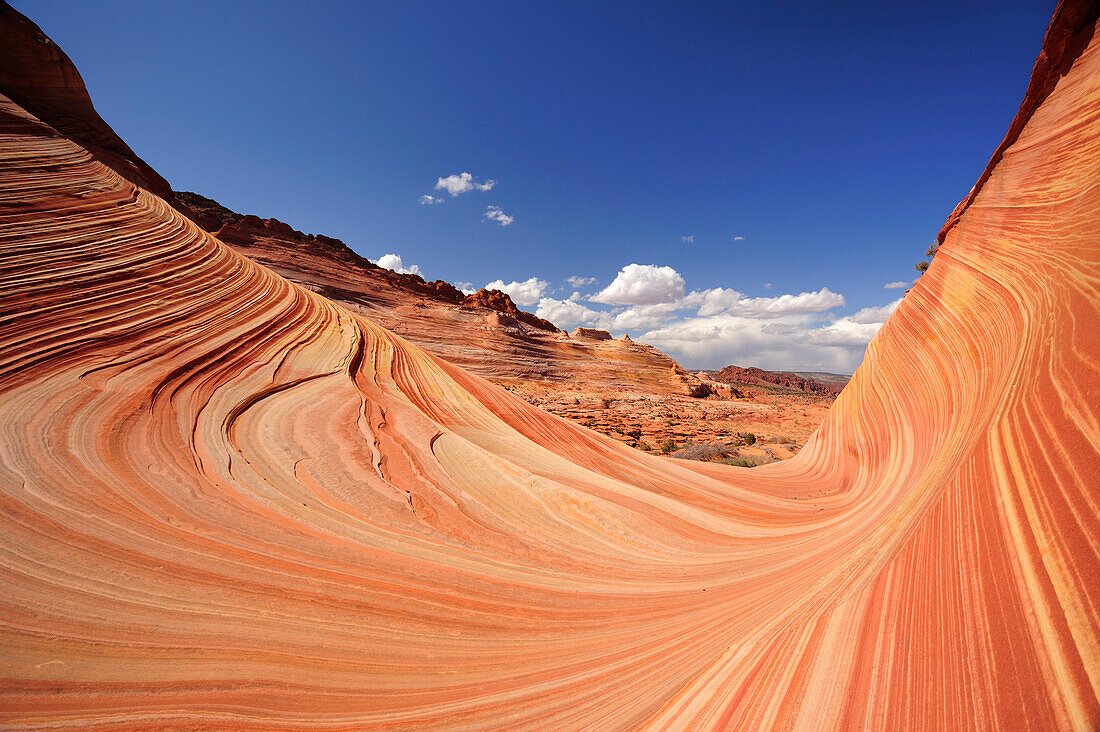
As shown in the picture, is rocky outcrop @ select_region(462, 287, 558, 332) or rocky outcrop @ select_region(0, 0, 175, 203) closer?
rocky outcrop @ select_region(0, 0, 175, 203)

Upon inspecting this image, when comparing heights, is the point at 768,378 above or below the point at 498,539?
above

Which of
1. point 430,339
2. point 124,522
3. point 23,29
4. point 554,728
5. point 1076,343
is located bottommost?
point 554,728

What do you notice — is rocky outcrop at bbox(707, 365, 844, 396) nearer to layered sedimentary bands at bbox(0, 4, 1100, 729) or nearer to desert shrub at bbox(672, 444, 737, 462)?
desert shrub at bbox(672, 444, 737, 462)

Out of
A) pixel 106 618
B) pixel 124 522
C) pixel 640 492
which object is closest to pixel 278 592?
pixel 106 618

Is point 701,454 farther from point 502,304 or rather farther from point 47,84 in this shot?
point 502,304

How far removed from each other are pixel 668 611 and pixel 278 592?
2342 mm

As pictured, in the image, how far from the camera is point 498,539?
123 inches

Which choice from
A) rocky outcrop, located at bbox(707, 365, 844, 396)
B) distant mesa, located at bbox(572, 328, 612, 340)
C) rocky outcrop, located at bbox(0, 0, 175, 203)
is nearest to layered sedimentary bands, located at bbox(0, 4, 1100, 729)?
rocky outcrop, located at bbox(0, 0, 175, 203)

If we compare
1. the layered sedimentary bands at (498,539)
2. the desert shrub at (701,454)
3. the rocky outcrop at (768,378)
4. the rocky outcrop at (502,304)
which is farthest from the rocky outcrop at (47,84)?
the rocky outcrop at (768,378)

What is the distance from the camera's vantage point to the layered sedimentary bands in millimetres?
1538

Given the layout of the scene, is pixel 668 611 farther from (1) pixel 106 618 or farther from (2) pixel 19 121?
(2) pixel 19 121

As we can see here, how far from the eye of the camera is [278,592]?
216 centimetres

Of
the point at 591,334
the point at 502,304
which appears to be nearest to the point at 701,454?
the point at 591,334

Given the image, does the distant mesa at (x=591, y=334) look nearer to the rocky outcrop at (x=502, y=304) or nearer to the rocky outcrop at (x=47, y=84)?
the rocky outcrop at (x=502, y=304)
